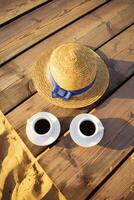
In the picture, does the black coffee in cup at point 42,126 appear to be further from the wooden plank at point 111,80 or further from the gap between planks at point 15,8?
the gap between planks at point 15,8

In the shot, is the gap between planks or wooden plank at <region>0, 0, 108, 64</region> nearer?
wooden plank at <region>0, 0, 108, 64</region>

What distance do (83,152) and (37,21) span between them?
1157mm

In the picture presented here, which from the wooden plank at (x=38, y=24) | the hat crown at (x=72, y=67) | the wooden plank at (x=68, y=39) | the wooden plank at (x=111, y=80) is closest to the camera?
the hat crown at (x=72, y=67)

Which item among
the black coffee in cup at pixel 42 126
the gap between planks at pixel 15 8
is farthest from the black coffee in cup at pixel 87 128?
the gap between planks at pixel 15 8

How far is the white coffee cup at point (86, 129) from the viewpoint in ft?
5.03

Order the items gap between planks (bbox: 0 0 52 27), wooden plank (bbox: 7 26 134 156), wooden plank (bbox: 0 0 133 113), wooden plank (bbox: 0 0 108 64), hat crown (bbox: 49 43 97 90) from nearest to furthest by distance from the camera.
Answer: hat crown (bbox: 49 43 97 90)
wooden plank (bbox: 7 26 134 156)
wooden plank (bbox: 0 0 133 113)
wooden plank (bbox: 0 0 108 64)
gap between planks (bbox: 0 0 52 27)

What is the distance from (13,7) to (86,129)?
1.30m

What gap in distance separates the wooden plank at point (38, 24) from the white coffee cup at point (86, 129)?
75cm

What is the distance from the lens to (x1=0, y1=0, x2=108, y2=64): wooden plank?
78.1 inches

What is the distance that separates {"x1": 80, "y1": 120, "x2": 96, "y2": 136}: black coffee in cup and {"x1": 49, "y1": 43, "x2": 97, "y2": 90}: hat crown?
0.22m

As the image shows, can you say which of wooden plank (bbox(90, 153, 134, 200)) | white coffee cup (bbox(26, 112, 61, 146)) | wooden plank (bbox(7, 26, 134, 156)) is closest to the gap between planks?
wooden plank (bbox(7, 26, 134, 156))

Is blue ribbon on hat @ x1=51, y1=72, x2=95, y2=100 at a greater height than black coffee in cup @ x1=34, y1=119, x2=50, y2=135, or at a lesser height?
greater

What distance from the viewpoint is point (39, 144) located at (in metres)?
1.54

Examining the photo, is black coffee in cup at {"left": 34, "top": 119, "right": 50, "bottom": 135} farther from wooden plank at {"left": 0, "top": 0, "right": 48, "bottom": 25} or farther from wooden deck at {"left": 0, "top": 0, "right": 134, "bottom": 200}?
wooden plank at {"left": 0, "top": 0, "right": 48, "bottom": 25}
